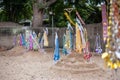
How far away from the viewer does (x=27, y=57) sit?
50.4 ft

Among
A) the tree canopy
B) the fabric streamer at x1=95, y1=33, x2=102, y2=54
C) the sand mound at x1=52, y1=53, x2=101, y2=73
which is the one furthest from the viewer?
the tree canopy

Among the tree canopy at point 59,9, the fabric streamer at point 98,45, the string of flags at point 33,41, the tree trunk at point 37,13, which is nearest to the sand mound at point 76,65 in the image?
the fabric streamer at point 98,45

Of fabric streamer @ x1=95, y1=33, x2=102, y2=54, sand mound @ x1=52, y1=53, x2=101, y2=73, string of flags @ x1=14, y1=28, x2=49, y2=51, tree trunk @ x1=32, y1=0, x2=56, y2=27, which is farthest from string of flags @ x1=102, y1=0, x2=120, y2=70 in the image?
tree trunk @ x1=32, y1=0, x2=56, y2=27

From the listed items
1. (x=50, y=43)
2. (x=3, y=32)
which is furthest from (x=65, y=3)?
(x=3, y=32)

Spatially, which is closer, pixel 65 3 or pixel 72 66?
pixel 72 66

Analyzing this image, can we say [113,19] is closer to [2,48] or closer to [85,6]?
[2,48]

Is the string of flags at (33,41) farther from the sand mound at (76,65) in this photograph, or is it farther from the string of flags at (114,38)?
the string of flags at (114,38)

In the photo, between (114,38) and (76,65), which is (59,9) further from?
(114,38)

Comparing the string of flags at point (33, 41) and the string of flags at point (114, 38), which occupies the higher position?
the string of flags at point (114, 38)

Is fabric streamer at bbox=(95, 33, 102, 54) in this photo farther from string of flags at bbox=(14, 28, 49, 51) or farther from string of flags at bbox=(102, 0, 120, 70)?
string of flags at bbox=(102, 0, 120, 70)

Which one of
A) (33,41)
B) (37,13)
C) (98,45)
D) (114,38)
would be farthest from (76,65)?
(37,13)

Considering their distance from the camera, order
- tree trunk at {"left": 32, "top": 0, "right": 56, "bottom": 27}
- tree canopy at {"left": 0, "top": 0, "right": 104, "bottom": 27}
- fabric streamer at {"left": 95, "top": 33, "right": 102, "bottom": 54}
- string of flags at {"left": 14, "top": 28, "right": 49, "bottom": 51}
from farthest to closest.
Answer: tree canopy at {"left": 0, "top": 0, "right": 104, "bottom": 27}
tree trunk at {"left": 32, "top": 0, "right": 56, "bottom": 27}
string of flags at {"left": 14, "top": 28, "right": 49, "bottom": 51}
fabric streamer at {"left": 95, "top": 33, "right": 102, "bottom": 54}

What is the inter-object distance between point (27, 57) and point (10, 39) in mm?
5383

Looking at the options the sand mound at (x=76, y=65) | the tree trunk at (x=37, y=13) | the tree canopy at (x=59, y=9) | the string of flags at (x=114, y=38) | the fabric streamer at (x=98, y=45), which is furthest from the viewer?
the tree canopy at (x=59, y=9)
